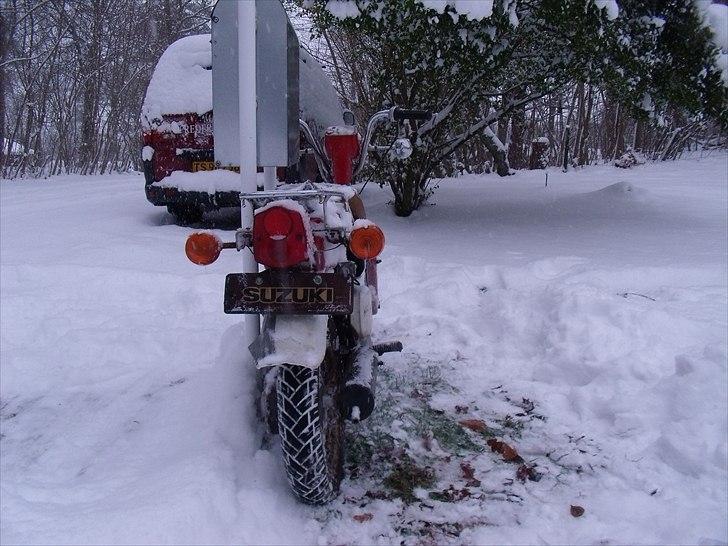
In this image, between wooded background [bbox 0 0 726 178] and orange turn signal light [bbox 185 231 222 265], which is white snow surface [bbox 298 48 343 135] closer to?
orange turn signal light [bbox 185 231 222 265]

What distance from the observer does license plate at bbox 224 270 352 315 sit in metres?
1.78

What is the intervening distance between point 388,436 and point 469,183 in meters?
8.28

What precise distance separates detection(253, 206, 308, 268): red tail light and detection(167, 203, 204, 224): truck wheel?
4547mm

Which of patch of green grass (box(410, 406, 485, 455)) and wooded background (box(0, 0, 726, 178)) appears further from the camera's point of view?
wooded background (box(0, 0, 726, 178))

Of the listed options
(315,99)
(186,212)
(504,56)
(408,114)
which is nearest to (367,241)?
(408,114)

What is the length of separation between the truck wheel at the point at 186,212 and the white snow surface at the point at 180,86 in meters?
0.89

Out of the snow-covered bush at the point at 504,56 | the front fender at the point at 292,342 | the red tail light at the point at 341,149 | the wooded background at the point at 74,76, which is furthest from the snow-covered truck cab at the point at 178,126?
the wooded background at the point at 74,76

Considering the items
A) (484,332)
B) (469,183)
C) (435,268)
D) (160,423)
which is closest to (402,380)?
(484,332)

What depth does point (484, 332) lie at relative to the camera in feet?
11.5

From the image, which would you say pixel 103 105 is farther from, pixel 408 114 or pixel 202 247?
pixel 202 247

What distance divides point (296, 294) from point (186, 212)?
472cm

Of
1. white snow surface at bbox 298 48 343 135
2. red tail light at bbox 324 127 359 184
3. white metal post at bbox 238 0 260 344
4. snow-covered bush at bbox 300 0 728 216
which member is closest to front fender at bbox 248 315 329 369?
white metal post at bbox 238 0 260 344

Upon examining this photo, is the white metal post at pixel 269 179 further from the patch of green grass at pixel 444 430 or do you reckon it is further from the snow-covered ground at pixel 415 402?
the patch of green grass at pixel 444 430

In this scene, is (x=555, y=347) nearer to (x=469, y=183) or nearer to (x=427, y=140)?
(x=427, y=140)
